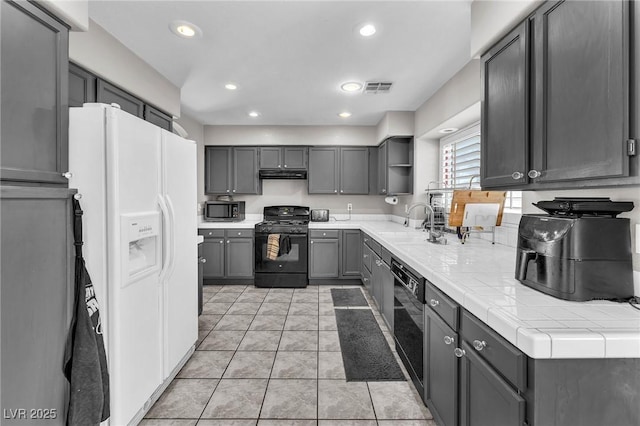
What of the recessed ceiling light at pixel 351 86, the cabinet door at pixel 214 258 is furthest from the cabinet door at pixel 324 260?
the recessed ceiling light at pixel 351 86

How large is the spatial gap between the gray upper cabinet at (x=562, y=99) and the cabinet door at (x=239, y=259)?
356cm

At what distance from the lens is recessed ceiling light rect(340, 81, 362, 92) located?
304 cm

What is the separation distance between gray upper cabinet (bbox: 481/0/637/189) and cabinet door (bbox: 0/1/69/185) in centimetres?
214

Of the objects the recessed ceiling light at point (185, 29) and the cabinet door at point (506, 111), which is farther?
the recessed ceiling light at point (185, 29)

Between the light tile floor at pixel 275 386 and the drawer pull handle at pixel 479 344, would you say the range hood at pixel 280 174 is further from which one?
the drawer pull handle at pixel 479 344

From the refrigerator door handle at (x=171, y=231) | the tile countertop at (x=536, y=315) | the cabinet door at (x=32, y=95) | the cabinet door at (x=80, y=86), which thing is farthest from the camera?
the cabinet door at (x=80, y=86)

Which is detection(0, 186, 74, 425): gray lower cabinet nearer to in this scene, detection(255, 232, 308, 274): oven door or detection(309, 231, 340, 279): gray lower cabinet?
detection(255, 232, 308, 274): oven door

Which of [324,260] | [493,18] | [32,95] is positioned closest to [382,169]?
[324,260]

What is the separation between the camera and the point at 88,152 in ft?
4.44

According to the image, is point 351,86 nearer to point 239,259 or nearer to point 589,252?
point 589,252

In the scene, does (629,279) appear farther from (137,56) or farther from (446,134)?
(137,56)

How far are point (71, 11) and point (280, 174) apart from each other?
3478 millimetres

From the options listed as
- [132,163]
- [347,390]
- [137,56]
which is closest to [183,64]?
[137,56]

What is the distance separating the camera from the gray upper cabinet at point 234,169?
4758 millimetres
